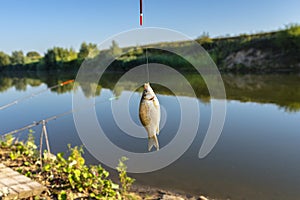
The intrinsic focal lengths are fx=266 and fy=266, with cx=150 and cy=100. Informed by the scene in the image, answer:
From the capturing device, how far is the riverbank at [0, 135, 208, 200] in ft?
11.7

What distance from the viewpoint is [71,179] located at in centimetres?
358

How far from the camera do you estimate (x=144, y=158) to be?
21.7 ft

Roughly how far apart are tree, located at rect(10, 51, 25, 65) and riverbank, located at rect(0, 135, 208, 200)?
63.4 metres

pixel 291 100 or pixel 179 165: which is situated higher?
pixel 291 100

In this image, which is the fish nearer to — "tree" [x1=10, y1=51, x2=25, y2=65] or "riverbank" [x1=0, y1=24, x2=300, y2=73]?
"riverbank" [x1=0, y1=24, x2=300, y2=73]

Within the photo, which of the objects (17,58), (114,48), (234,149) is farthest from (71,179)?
(17,58)

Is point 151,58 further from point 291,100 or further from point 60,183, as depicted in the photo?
point 60,183

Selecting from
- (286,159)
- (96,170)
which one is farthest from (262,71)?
(96,170)

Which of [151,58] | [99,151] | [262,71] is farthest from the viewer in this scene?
[262,71]

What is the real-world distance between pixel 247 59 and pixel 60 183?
2996cm

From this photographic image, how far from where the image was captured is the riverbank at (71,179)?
3.55m

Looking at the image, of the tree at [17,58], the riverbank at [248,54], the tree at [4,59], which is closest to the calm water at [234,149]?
the riverbank at [248,54]

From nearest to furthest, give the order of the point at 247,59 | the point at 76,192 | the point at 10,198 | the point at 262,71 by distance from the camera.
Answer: the point at 10,198 < the point at 76,192 < the point at 262,71 < the point at 247,59

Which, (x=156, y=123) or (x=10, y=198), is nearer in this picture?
(x=156, y=123)
